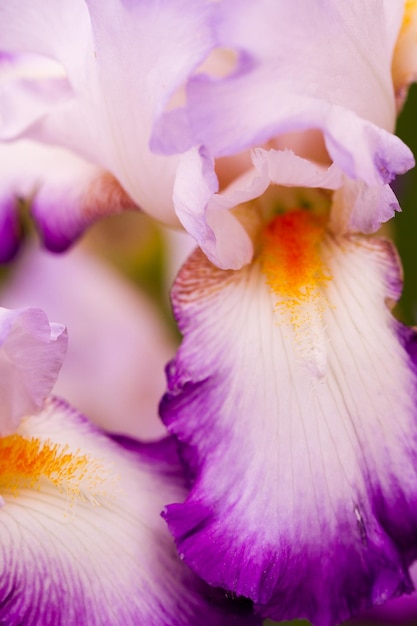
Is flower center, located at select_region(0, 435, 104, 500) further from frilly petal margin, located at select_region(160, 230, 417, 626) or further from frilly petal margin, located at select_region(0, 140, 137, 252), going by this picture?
frilly petal margin, located at select_region(0, 140, 137, 252)

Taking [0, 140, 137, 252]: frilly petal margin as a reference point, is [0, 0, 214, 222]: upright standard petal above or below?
above

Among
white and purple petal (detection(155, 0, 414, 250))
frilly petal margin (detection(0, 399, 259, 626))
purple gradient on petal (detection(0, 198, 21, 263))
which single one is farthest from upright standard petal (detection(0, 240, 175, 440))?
white and purple petal (detection(155, 0, 414, 250))

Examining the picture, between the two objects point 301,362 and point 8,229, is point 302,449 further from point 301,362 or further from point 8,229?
point 8,229

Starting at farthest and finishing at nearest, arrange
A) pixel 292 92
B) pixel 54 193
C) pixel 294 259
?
pixel 54 193
pixel 294 259
pixel 292 92

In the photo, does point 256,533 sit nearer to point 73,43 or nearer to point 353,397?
point 353,397

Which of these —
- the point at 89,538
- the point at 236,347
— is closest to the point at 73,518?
the point at 89,538

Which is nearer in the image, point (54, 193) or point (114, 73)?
point (114, 73)

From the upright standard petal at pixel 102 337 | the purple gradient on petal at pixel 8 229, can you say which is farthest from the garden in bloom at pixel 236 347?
Answer: the upright standard petal at pixel 102 337
